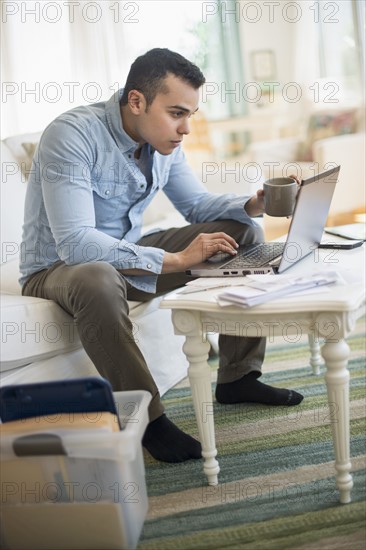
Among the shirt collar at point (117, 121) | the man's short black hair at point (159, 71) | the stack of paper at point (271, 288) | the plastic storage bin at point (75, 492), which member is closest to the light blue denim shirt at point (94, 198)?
the shirt collar at point (117, 121)

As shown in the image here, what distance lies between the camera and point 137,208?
2270mm

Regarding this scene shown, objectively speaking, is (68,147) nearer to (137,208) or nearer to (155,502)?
(137,208)

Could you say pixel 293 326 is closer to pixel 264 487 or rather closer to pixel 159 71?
pixel 264 487

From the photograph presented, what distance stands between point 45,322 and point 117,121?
613 millimetres

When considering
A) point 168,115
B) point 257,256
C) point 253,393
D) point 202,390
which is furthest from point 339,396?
point 168,115

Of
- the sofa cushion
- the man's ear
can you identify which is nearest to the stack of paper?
Answer: the sofa cushion

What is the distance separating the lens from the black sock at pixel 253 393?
7.24 feet

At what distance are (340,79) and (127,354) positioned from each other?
17.8ft

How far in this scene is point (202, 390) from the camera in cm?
172

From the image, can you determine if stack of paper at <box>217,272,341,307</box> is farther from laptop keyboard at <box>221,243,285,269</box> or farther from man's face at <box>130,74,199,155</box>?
man's face at <box>130,74,199,155</box>

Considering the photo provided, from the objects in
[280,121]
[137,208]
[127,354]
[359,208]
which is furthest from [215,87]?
[127,354]

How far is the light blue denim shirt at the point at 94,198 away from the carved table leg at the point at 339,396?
60 centimetres

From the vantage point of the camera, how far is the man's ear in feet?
6.77

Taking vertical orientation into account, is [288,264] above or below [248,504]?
above
